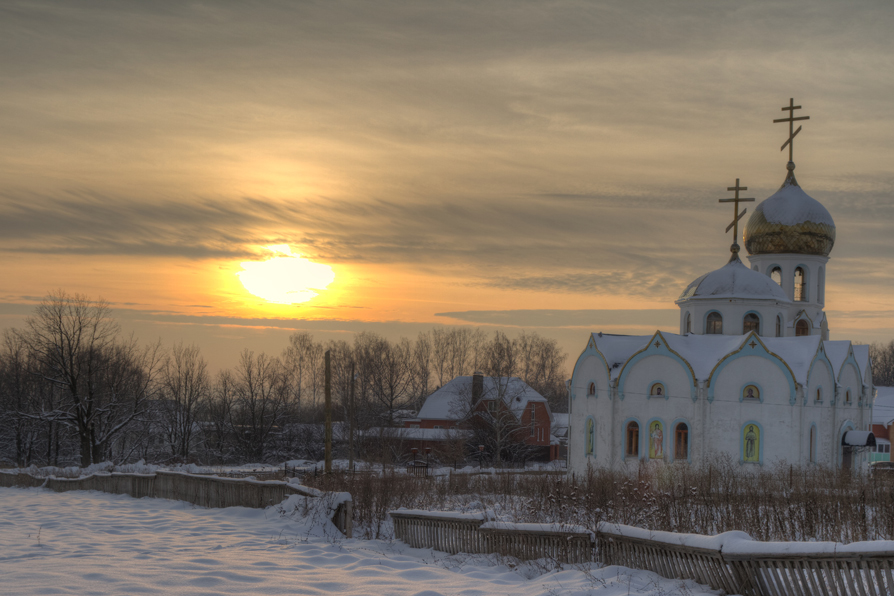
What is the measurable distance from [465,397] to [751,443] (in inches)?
1023

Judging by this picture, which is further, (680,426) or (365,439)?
(365,439)

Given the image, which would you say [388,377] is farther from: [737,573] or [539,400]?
[737,573]

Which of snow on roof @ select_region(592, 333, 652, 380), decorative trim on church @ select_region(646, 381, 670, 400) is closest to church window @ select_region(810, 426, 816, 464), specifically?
decorative trim on church @ select_region(646, 381, 670, 400)

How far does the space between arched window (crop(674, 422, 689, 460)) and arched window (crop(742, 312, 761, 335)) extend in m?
5.75

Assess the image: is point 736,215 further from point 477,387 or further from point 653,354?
point 477,387

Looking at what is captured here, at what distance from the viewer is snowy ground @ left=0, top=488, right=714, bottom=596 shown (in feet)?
26.2

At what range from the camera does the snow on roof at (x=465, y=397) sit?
51875 millimetres

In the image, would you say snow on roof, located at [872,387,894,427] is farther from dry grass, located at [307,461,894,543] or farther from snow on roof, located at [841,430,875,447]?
dry grass, located at [307,461,894,543]

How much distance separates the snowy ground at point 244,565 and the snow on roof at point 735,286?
23.5m

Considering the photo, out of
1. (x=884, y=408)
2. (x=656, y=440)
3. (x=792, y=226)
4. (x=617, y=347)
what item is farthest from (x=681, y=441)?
(x=884, y=408)

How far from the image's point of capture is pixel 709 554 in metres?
8.30

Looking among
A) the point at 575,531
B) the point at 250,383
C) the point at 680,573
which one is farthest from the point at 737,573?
the point at 250,383

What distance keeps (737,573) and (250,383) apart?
5442 cm

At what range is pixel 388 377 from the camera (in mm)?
66188
